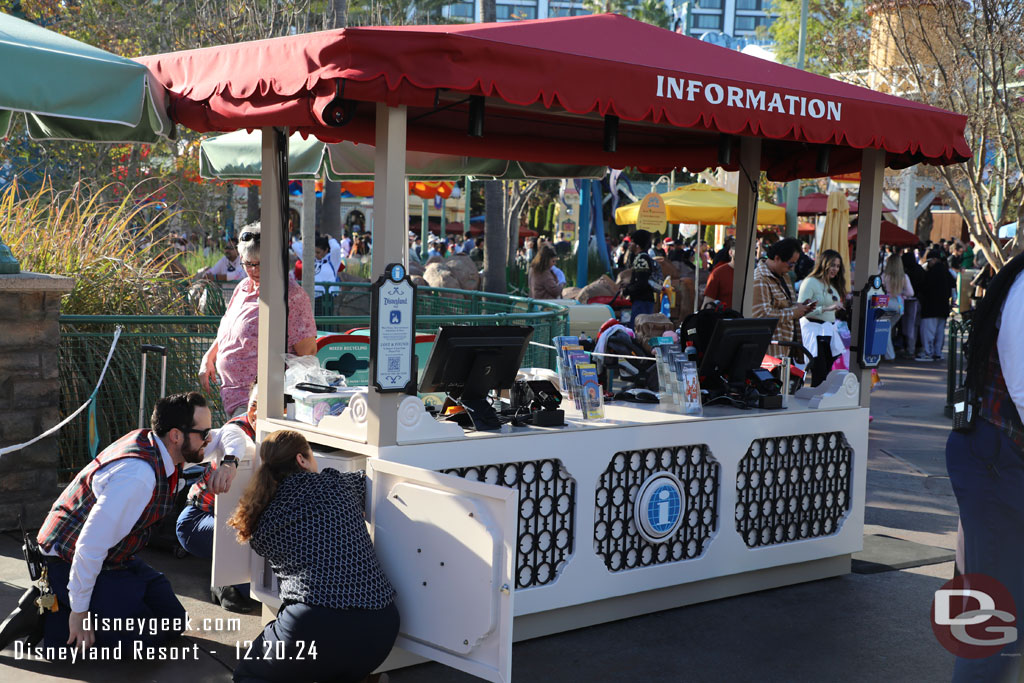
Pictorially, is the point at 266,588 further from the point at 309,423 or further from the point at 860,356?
the point at 860,356

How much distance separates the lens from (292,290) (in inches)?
229

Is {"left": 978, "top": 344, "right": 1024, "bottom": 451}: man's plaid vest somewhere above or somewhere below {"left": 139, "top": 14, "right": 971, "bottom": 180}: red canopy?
below

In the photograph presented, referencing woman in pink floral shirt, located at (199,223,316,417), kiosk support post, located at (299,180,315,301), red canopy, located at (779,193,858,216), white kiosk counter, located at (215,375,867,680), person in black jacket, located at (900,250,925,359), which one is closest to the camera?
white kiosk counter, located at (215,375,867,680)

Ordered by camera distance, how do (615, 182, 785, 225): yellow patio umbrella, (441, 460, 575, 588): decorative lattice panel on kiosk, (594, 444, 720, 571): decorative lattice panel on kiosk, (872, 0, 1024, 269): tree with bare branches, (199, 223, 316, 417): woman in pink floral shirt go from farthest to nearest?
(615, 182, 785, 225): yellow patio umbrella → (872, 0, 1024, 269): tree with bare branches → (199, 223, 316, 417): woman in pink floral shirt → (594, 444, 720, 571): decorative lattice panel on kiosk → (441, 460, 575, 588): decorative lattice panel on kiosk

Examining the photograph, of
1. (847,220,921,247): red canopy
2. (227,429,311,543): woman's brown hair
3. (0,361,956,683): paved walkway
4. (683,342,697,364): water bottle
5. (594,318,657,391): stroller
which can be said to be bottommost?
(0,361,956,683): paved walkway

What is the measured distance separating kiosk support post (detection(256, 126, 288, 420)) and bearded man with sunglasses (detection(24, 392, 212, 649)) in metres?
0.53

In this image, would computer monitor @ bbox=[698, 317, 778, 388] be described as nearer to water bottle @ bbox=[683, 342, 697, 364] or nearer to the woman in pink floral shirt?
water bottle @ bbox=[683, 342, 697, 364]

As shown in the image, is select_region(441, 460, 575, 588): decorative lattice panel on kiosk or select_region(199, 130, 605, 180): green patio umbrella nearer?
select_region(441, 460, 575, 588): decorative lattice panel on kiosk

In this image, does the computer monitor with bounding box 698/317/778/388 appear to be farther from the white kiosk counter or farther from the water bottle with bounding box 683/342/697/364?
the white kiosk counter

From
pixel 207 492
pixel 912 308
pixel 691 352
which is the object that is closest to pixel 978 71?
pixel 912 308

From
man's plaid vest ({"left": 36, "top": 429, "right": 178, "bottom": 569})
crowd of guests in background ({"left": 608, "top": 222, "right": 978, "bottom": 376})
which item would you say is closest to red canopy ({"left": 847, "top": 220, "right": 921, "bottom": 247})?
crowd of guests in background ({"left": 608, "top": 222, "right": 978, "bottom": 376})

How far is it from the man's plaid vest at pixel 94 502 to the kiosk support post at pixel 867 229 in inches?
162

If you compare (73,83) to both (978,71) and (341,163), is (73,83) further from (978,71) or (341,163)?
(978,71)

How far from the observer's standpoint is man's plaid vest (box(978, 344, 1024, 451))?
3693 millimetres
